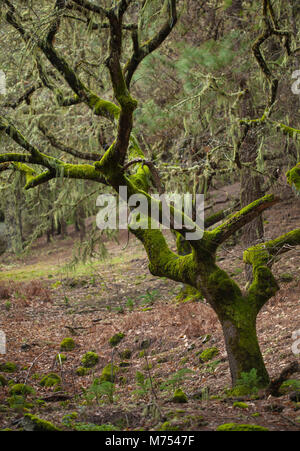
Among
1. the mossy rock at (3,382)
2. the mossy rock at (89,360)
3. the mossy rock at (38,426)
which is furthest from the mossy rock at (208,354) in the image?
the mossy rock at (38,426)

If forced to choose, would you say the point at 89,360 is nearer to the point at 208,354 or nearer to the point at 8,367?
the point at 8,367

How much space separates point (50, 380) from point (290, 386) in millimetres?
3746

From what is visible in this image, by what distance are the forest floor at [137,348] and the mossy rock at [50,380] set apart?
94 mm

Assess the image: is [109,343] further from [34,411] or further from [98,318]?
[34,411]

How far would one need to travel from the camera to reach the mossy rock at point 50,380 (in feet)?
21.4

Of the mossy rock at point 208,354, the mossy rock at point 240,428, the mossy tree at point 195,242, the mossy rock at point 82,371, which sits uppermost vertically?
the mossy tree at point 195,242

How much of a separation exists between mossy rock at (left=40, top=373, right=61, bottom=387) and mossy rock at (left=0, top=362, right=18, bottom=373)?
0.67 meters

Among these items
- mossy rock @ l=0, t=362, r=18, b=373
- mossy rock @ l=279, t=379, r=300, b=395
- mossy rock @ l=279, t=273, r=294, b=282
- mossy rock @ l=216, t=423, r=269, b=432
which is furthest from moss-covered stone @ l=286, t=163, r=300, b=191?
mossy rock @ l=0, t=362, r=18, b=373

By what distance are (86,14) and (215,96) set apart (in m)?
3.20

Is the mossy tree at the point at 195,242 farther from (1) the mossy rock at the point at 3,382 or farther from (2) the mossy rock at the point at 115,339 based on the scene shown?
(2) the mossy rock at the point at 115,339

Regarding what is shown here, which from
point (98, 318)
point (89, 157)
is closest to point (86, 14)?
point (89, 157)

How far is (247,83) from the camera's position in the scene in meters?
7.58

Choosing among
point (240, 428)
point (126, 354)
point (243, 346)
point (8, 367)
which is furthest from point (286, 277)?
point (240, 428)

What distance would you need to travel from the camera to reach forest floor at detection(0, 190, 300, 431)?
4180 millimetres
